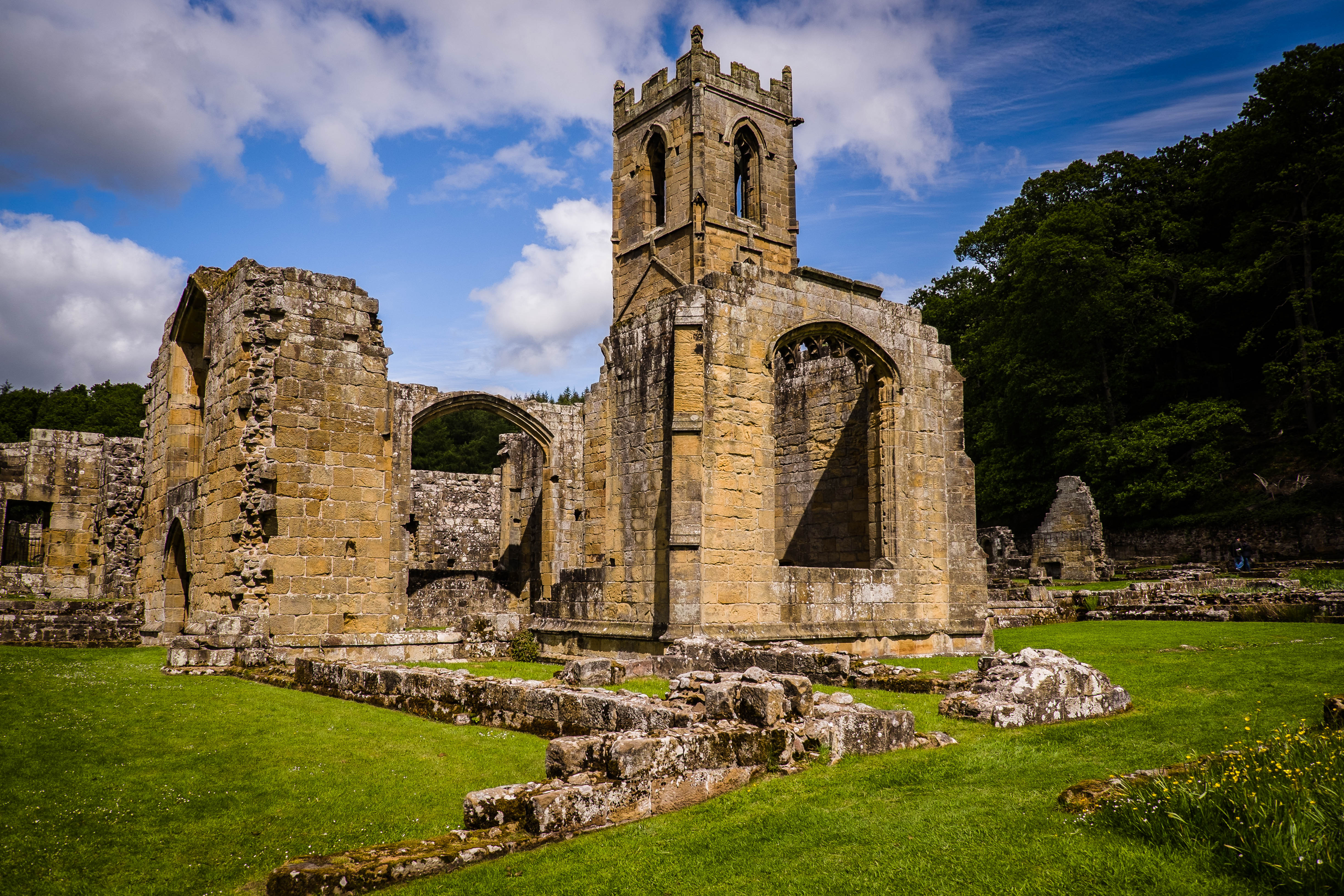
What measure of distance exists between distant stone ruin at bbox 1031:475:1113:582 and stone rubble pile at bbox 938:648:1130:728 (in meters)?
20.1

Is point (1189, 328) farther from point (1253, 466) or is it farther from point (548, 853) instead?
point (548, 853)

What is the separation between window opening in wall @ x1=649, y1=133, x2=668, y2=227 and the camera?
34.6 m

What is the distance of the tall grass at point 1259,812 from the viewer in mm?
3252

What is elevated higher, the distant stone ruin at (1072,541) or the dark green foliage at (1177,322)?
the dark green foliage at (1177,322)

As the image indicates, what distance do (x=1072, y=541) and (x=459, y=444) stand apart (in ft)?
122

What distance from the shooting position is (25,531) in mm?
31703

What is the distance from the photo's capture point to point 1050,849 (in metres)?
3.78

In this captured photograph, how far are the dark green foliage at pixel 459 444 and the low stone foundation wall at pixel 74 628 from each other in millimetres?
33522

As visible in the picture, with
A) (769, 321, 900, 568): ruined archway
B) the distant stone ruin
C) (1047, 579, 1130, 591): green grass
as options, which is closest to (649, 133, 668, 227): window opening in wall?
the distant stone ruin

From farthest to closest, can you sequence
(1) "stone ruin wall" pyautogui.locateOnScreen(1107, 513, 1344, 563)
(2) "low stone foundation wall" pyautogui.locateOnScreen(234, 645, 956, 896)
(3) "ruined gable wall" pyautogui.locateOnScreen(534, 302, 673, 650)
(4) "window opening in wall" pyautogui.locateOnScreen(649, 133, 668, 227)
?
(4) "window opening in wall" pyautogui.locateOnScreen(649, 133, 668, 227) → (1) "stone ruin wall" pyautogui.locateOnScreen(1107, 513, 1344, 563) → (3) "ruined gable wall" pyautogui.locateOnScreen(534, 302, 673, 650) → (2) "low stone foundation wall" pyautogui.locateOnScreen(234, 645, 956, 896)

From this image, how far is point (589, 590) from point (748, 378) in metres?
3.38

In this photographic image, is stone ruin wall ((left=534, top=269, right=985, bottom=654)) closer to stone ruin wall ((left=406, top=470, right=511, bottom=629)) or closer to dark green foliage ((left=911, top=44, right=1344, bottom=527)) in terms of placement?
stone ruin wall ((left=406, top=470, right=511, bottom=629))

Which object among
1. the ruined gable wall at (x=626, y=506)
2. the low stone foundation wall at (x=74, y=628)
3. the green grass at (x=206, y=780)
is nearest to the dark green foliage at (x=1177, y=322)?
the ruined gable wall at (x=626, y=506)

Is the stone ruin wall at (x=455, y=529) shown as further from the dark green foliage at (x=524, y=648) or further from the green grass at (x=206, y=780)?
the green grass at (x=206, y=780)
